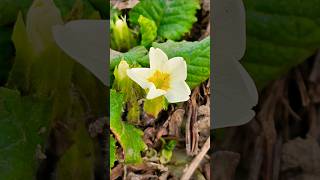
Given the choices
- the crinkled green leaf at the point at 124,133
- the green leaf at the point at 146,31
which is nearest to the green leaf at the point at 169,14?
the green leaf at the point at 146,31

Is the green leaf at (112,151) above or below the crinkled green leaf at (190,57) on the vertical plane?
below

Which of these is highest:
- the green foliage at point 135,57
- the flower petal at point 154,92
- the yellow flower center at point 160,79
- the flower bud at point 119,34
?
the flower bud at point 119,34

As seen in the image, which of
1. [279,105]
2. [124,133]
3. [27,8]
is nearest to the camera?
[124,133]

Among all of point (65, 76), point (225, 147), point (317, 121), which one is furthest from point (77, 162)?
point (317, 121)

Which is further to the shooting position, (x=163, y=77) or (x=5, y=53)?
(x=5, y=53)

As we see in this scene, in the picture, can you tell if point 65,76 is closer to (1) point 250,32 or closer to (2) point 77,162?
(2) point 77,162

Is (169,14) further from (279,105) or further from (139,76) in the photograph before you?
(279,105)

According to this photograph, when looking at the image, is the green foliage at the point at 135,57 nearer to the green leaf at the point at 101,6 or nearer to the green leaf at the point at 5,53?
the green leaf at the point at 101,6

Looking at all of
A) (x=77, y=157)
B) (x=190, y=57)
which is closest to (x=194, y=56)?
(x=190, y=57)

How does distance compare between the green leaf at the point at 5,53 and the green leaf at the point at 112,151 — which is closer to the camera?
the green leaf at the point at 112,151
